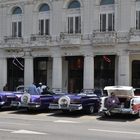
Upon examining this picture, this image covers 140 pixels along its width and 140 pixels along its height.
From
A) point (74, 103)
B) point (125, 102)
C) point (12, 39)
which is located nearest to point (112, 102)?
point (125, 102)

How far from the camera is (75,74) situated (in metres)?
39.2

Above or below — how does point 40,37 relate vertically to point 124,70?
above

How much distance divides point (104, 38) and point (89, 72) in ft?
10.6

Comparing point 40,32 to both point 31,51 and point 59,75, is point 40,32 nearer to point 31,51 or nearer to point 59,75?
point 31,51

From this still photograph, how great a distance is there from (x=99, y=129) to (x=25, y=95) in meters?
8.30

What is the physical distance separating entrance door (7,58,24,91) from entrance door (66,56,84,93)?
5.04 meters

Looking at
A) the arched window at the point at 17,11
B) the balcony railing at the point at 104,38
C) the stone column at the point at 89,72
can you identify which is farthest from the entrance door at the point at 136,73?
the arched window at the point at 17,11

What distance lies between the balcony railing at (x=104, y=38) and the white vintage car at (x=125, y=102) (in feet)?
43.6

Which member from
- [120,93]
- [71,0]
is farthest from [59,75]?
[120,93]

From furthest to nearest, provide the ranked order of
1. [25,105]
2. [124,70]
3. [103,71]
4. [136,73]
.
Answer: [103,71] → [136,73] → [124,70] → [25,105]

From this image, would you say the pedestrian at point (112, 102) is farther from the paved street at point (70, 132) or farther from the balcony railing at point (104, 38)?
the balcony railing at point (104, 38)

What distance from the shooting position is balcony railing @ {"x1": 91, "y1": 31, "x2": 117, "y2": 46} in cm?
3438

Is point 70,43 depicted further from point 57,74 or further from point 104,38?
point 104,38

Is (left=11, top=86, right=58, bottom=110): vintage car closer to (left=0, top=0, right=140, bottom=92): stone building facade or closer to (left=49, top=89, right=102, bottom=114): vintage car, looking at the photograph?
(left=49, top=89, right=102, bottom=114): vintage car
